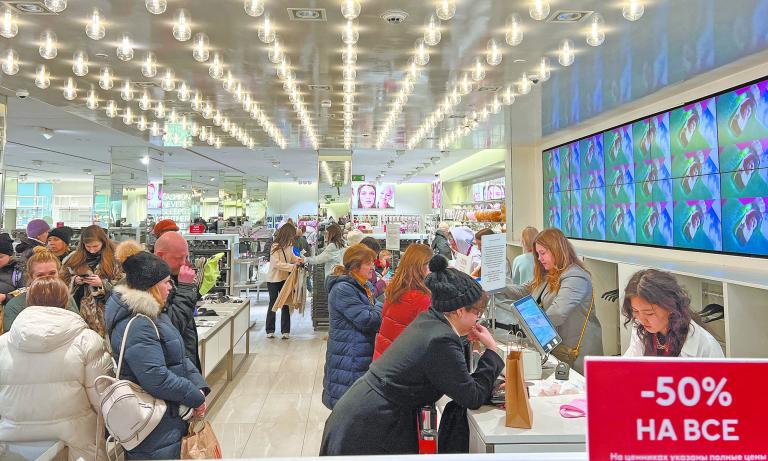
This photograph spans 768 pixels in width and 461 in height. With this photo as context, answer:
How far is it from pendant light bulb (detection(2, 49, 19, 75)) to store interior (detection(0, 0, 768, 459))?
16 mm

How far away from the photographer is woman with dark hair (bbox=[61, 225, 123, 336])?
3.73 meters

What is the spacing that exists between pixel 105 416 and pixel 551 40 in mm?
4525

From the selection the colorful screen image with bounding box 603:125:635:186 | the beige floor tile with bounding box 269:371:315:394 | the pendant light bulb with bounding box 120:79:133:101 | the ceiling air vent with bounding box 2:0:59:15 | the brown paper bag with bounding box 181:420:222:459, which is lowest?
the beige floor tile with bounding box 269:371:315:394

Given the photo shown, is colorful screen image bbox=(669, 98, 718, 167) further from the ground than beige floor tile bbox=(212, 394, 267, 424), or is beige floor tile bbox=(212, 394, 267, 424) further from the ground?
colorful screen image bbox=(669, 98, 718, 167)

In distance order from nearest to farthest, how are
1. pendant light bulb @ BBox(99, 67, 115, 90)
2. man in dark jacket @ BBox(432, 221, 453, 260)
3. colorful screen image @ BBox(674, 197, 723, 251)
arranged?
colorful screen image @ BBox(674, 197, 723, 251) < pendant light bulb @ BBox(99, 67, 115, 90) < man in dark jacket @ BBox(432, 221, 453, 260)

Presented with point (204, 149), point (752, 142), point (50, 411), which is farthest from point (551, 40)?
point (204, 149)

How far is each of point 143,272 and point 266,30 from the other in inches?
104

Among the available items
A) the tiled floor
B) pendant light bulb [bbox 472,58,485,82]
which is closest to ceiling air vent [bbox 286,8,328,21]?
pendant light bulb [bbox 472,58,485,82]

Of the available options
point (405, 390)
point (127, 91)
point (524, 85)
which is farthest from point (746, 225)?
point (127, 91)

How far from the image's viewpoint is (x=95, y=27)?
4113 mm

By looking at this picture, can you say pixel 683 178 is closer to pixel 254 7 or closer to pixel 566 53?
pixel 566 53

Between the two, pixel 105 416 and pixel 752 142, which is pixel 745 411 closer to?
pixel 105 416

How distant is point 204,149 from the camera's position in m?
12.3

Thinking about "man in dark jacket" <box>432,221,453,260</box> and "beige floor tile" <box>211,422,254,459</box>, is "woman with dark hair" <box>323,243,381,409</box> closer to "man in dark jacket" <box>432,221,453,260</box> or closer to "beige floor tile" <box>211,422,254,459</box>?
"beige floor tile" <box>211,422,254,459</box>
